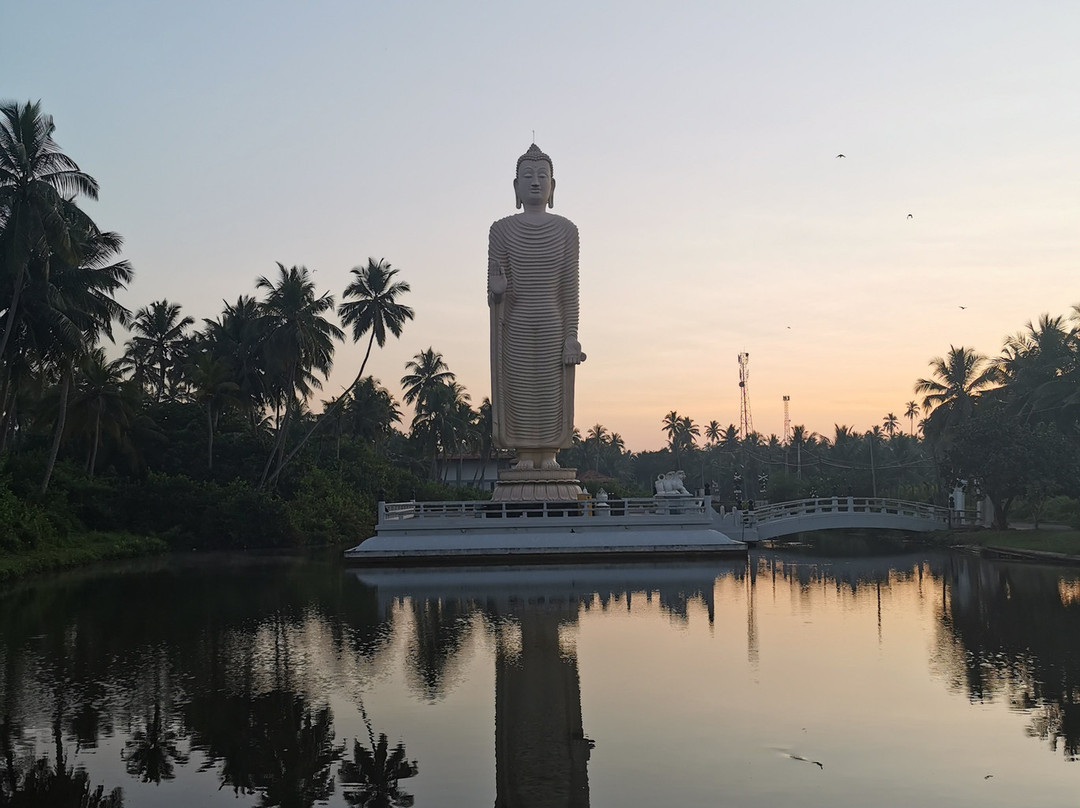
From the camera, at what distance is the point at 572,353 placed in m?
31.5

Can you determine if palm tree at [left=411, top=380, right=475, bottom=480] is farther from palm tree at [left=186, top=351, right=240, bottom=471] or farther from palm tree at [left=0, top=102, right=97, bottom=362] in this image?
palm tree at [left=0, top=102, right=97, bottom=362]

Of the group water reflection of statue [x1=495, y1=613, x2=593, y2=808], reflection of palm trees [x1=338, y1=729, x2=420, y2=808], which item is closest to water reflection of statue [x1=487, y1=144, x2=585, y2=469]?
water reflection of statue [x1=495, y1=613, x2=593, y2=808]

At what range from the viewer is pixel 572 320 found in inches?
1260

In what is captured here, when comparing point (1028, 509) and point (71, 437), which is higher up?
point (71, 437)

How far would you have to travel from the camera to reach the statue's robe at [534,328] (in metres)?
31.6

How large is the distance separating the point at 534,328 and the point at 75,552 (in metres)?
14.6

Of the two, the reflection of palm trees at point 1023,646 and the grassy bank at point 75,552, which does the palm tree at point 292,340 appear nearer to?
the grassy bank at point 75,552

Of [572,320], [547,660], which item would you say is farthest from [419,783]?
[572,320]

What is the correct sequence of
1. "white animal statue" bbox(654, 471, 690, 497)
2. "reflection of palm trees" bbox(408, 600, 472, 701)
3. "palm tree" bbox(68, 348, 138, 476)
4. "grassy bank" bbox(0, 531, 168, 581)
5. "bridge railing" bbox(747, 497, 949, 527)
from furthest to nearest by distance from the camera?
"palm tree" bbox(68, 348, 138, 476)
"bridge railing" bbox(747, 497, 949, 527)
"white animal statue" bbox(654, 471, 690, 497)
"grassy bank" bbox(0, 531, 168, 581)
"reflection of palm trees" bbox(408, 600, 472, 701)

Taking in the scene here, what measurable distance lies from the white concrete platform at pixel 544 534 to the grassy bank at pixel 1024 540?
27.4ft

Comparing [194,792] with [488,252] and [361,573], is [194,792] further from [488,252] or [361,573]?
[488,252]

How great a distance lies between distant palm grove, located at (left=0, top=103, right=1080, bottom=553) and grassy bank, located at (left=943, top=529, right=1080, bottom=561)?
50.9 inches

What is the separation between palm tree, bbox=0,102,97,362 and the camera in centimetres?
2666

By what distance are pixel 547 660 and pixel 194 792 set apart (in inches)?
229
